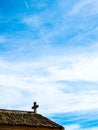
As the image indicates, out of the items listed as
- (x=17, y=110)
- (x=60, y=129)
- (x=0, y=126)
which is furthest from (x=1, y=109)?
(x=60, y=129)

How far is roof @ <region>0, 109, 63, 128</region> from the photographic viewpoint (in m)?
40.8

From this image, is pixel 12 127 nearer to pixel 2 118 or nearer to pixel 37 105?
pixel 2 118

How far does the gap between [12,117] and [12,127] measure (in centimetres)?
245

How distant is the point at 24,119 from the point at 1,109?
330cm

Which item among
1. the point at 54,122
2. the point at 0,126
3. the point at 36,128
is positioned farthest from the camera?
the point at 54,122

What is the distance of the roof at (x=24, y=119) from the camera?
40750mm

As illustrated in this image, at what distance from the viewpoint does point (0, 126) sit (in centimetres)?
3916

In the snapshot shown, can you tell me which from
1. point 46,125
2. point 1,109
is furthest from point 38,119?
point 1,109

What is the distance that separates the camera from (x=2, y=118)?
4094 centimetres

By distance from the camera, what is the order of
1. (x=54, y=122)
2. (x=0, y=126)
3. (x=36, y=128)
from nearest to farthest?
(x=0, y=126) < (x=36, y=128) < (x=54, y=122)

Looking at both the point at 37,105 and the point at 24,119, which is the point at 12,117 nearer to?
the point at 24,119

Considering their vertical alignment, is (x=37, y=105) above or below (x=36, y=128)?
above

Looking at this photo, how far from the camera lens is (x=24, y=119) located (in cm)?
4250

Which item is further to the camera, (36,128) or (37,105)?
(37,105)
